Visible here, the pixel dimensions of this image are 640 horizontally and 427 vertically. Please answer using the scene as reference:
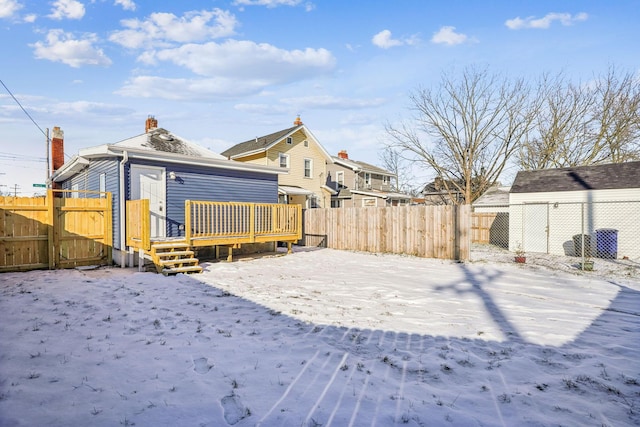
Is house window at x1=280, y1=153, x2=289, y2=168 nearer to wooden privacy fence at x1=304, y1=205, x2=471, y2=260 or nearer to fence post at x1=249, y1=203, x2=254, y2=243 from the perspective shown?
wooden privacy fence at x1=304, y1=205, x2=471, y2=260

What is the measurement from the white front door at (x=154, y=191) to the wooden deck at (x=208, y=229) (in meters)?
0.73

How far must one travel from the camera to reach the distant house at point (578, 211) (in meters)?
11.4

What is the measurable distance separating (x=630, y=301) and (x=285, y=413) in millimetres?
6449

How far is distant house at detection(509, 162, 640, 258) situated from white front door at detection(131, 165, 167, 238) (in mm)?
11352

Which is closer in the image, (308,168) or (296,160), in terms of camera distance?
(296,160)

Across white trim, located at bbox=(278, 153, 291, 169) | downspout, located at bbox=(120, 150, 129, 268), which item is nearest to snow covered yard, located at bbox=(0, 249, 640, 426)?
downspout, located at bbox=(120, 150, 129, 268)

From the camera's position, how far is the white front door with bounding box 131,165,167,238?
31.8 ft

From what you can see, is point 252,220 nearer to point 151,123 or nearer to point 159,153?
point 159,153

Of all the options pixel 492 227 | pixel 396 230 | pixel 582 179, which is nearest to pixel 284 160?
pixel 396 230

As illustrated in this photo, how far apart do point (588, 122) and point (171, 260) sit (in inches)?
964

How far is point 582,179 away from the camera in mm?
12906

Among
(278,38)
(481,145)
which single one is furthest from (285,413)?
(481,145)

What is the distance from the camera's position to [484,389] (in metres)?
2.88

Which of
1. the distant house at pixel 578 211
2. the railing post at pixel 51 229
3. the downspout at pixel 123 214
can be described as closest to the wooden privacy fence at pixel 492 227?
the distant house at pixel 578 211
